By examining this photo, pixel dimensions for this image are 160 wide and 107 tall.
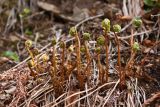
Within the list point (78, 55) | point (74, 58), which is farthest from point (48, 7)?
point (78, 55)

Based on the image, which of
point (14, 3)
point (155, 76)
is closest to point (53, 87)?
point (155, 76)

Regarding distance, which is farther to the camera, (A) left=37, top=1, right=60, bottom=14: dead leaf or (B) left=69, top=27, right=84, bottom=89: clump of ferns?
(A) left=37, top=1, right=60, bottom=14: dead leaf

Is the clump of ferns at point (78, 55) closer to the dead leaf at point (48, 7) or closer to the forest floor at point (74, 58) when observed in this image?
the forest floor at point (74, 58)

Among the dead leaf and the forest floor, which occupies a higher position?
the dead leaf

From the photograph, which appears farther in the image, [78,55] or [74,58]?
[74,58]

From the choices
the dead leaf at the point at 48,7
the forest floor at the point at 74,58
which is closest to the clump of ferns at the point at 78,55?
the forest floor at the point at 74,58

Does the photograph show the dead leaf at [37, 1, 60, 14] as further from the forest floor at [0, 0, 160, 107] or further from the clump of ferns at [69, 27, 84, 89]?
the clump of ferns at [69, 27, 84, 89]

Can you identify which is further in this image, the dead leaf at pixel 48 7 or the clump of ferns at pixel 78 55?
the dead leaf at pixel 48 7

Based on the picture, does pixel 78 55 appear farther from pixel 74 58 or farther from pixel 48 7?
pixel 48 7

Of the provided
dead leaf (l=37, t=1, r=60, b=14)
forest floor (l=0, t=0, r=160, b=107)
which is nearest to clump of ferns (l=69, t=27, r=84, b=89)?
forest floor (l=0, t=0, r=160, b=107)

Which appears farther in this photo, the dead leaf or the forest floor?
the dead leaf

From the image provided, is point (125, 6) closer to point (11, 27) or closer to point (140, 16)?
point (140, 16)
